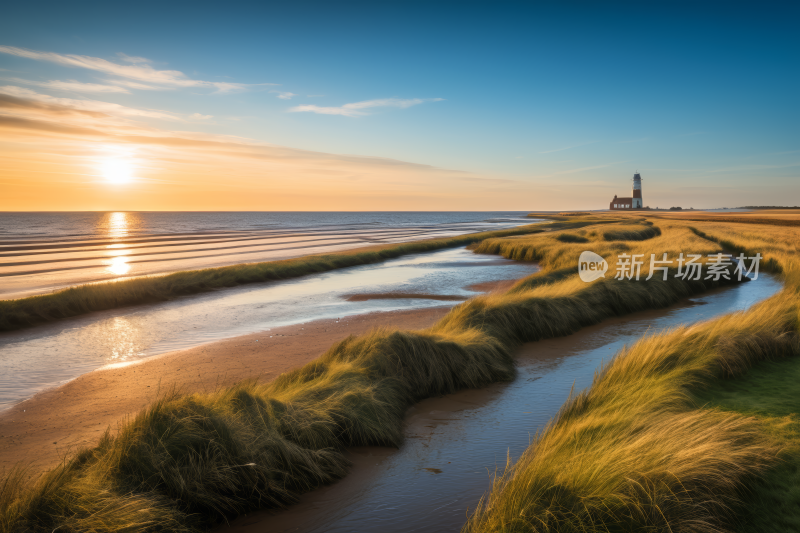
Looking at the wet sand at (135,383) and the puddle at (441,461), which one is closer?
the puddle at (441,461)

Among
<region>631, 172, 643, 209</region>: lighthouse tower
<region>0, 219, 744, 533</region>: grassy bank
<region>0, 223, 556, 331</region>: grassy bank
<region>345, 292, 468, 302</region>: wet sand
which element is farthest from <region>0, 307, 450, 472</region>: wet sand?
<region>631, 172, 643, 209</region>: lighthouse tower

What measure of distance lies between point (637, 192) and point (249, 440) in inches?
8185

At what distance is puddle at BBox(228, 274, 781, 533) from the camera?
5.34 meters

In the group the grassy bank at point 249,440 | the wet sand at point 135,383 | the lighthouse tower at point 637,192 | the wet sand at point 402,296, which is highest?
the lighthouse tower at point 637,192

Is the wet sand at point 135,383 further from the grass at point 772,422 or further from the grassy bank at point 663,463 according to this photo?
the grass at point 772,422

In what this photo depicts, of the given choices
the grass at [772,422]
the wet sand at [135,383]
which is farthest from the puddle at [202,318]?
the grass at [772,422]

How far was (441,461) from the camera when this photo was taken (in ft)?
21.7

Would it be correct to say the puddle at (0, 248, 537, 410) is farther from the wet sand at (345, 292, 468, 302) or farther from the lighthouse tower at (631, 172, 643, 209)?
the lighthouse tower at (631, 172, 643, 209)

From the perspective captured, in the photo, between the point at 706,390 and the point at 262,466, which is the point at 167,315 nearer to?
the point at 262,466

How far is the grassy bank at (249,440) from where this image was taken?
4.53m

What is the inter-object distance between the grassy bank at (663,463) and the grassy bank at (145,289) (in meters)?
18.1

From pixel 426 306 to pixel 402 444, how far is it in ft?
38.8

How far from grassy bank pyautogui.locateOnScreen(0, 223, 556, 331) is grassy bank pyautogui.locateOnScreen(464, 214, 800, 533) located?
18108mm

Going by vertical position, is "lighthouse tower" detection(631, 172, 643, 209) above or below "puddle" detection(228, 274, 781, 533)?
above
